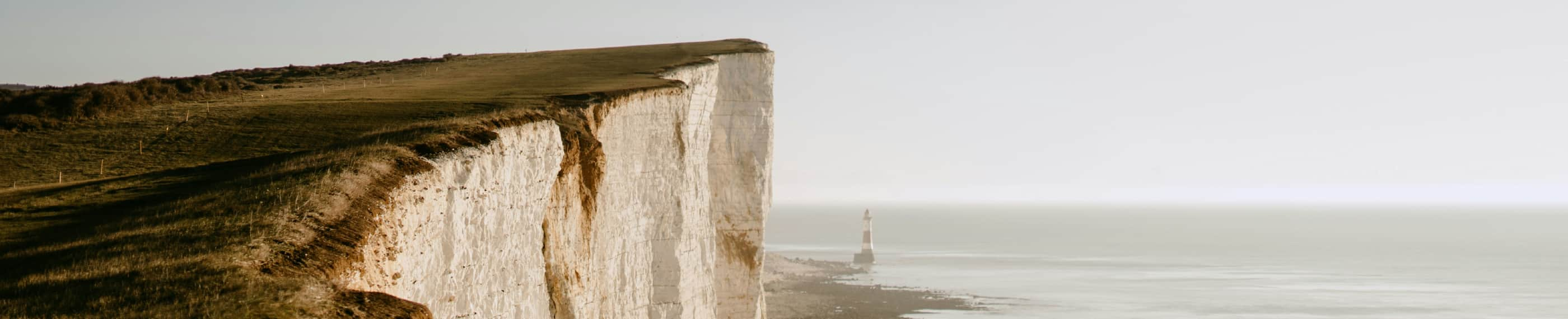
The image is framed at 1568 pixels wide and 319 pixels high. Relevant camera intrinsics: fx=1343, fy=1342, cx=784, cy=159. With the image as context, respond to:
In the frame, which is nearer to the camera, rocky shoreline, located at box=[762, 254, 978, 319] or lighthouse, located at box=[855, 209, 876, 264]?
rocky shoreline, located at box=[762, 254, 978, 319]

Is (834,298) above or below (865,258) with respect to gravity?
above

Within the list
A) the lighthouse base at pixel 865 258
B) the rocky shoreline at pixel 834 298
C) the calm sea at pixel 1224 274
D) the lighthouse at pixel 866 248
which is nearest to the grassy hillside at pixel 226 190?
the rocky shoreline at pixel 834 298

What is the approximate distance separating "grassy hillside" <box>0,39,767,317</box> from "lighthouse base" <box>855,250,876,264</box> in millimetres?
68248

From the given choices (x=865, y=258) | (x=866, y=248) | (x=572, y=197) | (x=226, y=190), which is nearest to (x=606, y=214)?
(x=572, y=197)

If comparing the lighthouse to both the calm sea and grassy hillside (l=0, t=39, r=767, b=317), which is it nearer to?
the calm sea

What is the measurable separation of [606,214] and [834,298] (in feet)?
137

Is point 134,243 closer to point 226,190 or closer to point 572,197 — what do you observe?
point 226,190

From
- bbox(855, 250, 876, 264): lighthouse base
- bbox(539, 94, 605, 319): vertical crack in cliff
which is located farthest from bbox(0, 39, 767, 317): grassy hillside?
bbox(855, 250, 876, 264): lighthouse base

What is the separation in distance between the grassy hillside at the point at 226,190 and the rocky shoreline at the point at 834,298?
99.9ft

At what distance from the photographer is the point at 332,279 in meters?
11.6

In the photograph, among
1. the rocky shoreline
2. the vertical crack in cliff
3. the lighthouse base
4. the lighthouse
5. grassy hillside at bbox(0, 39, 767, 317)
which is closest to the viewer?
grassy hillside at bbox(0, 39, 767, 317)

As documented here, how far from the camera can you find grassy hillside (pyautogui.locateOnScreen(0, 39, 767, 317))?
10.4m

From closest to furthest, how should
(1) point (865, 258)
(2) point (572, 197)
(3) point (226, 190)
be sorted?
(3) point (226, 190)
(2) point (572, 197)
(1) point (865, 258)

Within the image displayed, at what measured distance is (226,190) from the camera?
14828 mm
